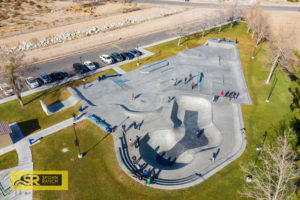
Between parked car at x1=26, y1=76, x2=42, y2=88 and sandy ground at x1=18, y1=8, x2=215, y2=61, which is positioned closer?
parked car at x1=26, y1=76, x2=42, y2=88

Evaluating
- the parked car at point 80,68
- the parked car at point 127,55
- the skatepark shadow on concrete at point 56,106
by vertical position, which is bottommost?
the skatepark shadow on concrete at point 56,106

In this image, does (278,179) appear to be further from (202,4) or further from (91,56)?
(202,4)

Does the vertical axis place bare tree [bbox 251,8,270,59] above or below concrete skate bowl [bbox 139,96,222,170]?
above

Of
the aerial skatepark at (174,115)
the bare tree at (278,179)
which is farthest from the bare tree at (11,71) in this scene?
the bare tree at (278,179)

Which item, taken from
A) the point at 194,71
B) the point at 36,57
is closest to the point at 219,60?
the point at 194,71

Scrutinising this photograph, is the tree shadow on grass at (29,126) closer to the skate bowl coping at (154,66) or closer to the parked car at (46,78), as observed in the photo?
the parked car at (46,78)

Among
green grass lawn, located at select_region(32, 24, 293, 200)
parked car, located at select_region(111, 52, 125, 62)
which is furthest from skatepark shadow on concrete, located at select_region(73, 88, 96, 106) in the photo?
parked car, located at select_region(111, 52, 125, 62)

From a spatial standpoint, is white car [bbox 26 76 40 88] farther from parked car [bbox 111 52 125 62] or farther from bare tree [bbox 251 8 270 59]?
bare tree [bbox 251 8 270 59]
